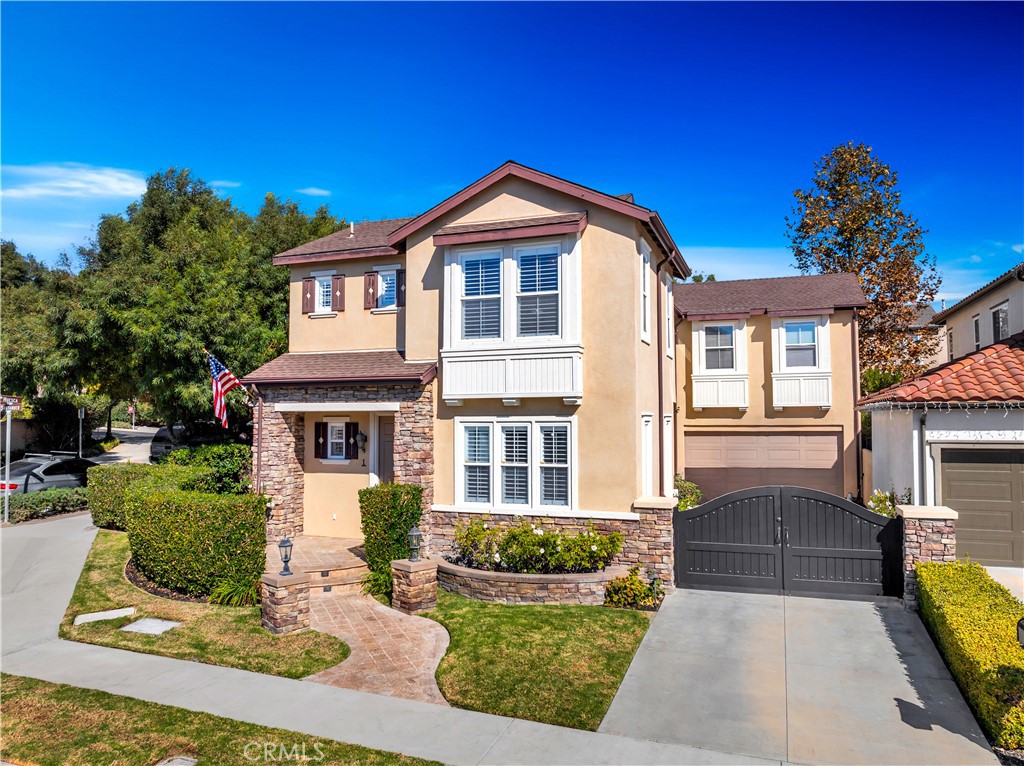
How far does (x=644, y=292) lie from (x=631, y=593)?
609 centimetres

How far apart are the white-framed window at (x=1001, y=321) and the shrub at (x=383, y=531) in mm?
16840

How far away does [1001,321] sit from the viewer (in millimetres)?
18016

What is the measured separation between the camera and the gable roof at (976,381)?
12.0 m

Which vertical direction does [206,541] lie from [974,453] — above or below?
below

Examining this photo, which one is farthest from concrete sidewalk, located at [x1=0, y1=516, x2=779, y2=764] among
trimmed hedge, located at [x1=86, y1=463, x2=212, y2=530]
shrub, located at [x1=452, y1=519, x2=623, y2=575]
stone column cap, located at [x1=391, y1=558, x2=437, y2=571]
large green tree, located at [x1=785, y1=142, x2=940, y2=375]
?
large green tree, located at [x1=785, y1=142, x2=940, y2=375]

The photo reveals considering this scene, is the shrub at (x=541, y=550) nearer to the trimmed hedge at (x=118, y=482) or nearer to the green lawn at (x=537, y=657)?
the green lawn at (x=537, y=657)

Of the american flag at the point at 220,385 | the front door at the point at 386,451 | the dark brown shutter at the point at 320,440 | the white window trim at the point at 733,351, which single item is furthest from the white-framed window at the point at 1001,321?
the american flag at the point at 220,385

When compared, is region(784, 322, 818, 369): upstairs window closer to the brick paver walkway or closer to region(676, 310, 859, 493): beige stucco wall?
region(676, 310, 859, 493): beige stucco wall

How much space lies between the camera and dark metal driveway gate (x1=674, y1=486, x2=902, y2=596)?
35.4ft

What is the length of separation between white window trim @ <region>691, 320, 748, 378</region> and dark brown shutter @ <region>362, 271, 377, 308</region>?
33.1 feet

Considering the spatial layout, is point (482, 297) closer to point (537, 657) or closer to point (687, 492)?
point (537, 657)

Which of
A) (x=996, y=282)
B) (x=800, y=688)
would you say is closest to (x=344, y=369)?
(x=800, y=688)

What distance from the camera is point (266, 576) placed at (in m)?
9.62

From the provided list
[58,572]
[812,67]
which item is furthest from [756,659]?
[58,572]
